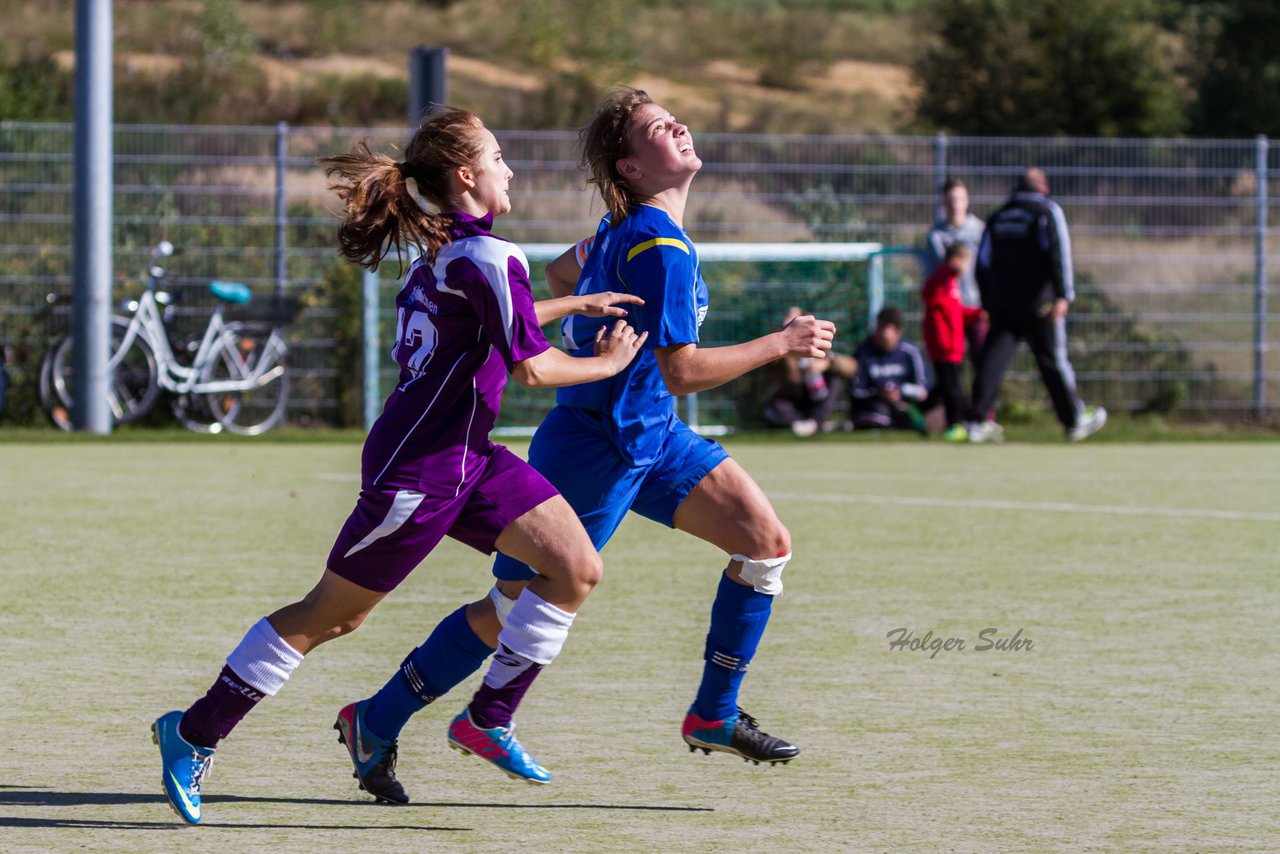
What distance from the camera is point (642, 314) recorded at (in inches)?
184

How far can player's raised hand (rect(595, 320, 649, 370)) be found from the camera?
445 centimetres

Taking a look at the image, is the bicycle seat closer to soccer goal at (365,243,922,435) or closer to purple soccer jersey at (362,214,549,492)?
soccer goal at (365,243,922,435)

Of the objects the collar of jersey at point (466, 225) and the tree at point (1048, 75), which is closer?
the collar of jersey at point (466, 225)

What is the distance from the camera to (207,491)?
38.0 feet

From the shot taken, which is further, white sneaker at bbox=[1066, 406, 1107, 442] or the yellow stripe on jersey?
white sneaker at bbox=[1066, 406, 1107, 442]

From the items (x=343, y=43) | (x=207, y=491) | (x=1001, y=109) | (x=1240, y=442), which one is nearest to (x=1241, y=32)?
(x=1001, y=109)

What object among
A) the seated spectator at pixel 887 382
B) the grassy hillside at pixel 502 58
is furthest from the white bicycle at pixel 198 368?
the grassy hillside at pixel 502 58

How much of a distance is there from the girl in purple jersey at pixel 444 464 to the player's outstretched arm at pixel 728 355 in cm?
16

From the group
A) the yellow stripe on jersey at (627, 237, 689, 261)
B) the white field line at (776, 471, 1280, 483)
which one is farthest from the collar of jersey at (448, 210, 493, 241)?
the white field line at (776, 471, 1280, 483)

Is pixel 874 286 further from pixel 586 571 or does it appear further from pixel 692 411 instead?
pixel 586 571

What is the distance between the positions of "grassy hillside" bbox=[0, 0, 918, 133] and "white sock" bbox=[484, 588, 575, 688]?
33968 mm

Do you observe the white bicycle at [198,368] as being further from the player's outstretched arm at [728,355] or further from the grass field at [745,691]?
the player's outstretched arm at [728,355]

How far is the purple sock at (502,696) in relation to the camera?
14.9ft

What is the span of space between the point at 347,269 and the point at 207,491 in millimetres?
5709
